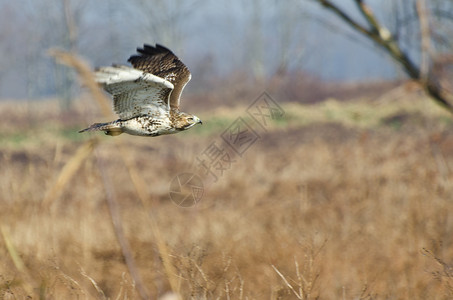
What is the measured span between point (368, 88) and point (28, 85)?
79.4 feet

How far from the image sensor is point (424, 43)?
2254mm

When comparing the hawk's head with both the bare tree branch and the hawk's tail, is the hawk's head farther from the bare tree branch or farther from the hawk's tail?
the bare tree branch

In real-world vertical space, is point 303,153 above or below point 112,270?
below

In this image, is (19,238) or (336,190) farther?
(336,190)

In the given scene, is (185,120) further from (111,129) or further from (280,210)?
(280,210)

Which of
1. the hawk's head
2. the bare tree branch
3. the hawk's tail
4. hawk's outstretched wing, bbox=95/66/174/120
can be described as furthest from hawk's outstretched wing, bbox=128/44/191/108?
the bare tree branch

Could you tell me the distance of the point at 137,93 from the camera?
169 cm

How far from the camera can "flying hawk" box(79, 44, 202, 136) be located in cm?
137

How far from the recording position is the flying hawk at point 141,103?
1.37 m

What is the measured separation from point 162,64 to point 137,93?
1.67ft

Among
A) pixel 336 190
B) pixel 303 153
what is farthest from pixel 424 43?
pixel 303 153

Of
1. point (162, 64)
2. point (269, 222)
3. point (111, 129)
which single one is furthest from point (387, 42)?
point (269, 222)

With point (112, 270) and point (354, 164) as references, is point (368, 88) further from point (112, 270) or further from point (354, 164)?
point (112, 270)

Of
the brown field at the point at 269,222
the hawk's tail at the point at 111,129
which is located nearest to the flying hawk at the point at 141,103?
the hawk's tail at the point at 111,129
